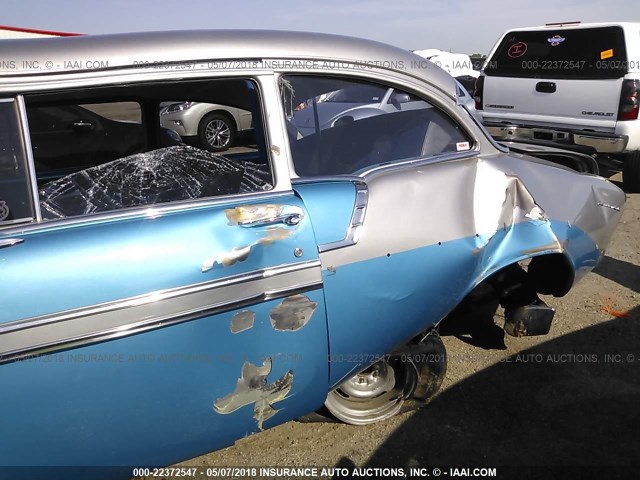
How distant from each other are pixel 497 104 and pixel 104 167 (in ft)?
20.3

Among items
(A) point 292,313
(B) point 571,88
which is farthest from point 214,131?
(B) point 571,88

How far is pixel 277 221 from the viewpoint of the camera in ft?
6.27

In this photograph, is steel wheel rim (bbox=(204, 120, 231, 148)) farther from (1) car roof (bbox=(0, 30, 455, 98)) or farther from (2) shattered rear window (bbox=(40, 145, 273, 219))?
(1) car roof (bbox=(0, 30, 455, 98))

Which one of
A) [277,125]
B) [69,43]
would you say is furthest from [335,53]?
[69,43]

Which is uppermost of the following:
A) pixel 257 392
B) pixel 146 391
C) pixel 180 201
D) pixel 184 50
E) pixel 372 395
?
pixel 184 50

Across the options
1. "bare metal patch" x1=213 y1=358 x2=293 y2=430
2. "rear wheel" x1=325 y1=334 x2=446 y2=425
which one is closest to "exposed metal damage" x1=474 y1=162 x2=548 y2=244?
"rear wheel" x1=325 y1=334 x2=446 y2=425

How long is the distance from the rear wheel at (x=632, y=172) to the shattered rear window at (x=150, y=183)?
5584mm

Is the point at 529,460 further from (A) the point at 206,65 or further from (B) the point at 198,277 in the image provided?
(A) the point at 206,65

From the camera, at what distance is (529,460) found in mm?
2457

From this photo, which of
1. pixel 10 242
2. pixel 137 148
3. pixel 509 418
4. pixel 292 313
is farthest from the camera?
pixel 137 148

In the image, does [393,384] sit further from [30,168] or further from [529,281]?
[30,168]

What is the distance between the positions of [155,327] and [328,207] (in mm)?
743

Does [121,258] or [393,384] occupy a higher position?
[121,258]

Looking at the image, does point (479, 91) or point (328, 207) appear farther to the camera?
point (479, 91)
